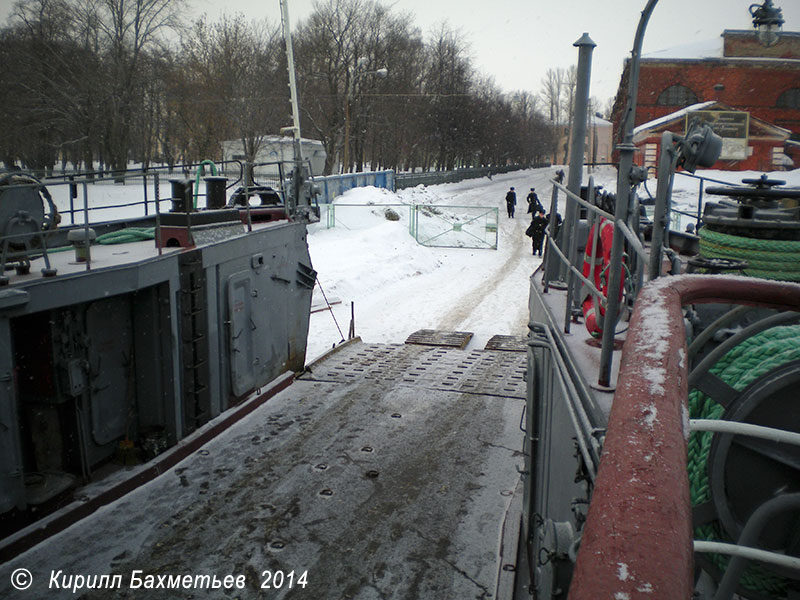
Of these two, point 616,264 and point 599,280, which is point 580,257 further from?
point 616,264

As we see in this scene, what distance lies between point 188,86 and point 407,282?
78.6 feet

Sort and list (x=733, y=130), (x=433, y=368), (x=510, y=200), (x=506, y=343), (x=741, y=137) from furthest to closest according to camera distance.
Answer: (x=733, y=130) → (x=741, y=137) → (x=510, y=200) → (x=506, y=343) → (x=433, y=368)

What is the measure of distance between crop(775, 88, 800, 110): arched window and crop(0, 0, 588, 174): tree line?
2631 centimetres

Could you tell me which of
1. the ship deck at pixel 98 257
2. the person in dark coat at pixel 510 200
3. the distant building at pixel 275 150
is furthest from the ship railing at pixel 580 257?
the distant building at pixel 275 150

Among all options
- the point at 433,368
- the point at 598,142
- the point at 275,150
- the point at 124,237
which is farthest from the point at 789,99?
the point at 598,142

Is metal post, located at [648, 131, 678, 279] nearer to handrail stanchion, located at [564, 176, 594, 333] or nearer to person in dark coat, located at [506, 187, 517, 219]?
handrail stanchion, located at [564, 176, 594, 333]

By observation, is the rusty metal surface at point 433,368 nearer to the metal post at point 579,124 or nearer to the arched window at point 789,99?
the metal post at point 579,124

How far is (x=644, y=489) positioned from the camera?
0.96 meters

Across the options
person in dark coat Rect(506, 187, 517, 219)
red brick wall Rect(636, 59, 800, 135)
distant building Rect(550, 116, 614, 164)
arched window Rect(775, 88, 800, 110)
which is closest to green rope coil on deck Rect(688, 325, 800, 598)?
person in dark coat Rect(506, 187, 517, 219)

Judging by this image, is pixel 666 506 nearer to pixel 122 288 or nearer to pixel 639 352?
pixel 639 352

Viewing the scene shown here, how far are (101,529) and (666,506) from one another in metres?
6.66

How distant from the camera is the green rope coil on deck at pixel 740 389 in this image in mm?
2186

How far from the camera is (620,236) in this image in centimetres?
321

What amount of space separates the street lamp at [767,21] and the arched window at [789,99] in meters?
43.0
